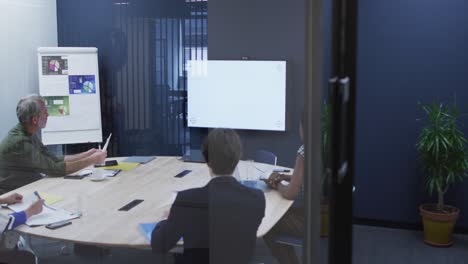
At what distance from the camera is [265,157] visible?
189 cm

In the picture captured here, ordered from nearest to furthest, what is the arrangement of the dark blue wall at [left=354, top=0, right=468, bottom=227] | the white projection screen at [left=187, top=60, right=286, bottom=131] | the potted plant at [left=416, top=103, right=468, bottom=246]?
the white projection screen at [left=187, top=60, right=286, bottom=131] < the potted plant at [left=416, top=103, right=468, bottom=246] < the dark blue wall at [left=354, top=0, right=468, bottom=227]

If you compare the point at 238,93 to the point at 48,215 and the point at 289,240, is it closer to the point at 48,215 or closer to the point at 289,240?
the point at 289,240

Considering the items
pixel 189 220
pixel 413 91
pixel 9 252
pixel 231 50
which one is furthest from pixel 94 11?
pixel 413 91

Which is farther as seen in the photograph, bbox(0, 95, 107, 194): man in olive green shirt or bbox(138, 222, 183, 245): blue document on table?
bbox(0, 95, 107, 194): man in olive green shirt

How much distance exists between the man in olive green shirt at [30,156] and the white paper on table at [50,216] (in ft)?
0.51

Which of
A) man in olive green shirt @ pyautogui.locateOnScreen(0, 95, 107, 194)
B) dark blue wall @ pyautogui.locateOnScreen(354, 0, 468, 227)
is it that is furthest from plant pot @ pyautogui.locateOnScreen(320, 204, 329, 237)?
dark blue wall @ pyautogui.locateOnScreen(354, 0, 468, 227)

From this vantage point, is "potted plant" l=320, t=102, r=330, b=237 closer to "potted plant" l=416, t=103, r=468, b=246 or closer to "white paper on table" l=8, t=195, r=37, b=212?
"white paper on table" l=8, t=195, r=37, b=212

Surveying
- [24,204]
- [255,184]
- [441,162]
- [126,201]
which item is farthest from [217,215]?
[441,162]

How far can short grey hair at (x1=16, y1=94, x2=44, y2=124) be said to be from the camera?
1.96 metres

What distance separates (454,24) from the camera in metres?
4.57

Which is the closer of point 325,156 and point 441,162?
point 325,156

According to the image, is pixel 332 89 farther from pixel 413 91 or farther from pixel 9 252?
pixel 413 91

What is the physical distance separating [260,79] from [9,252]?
3.84ft

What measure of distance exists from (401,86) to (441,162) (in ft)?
2.51
